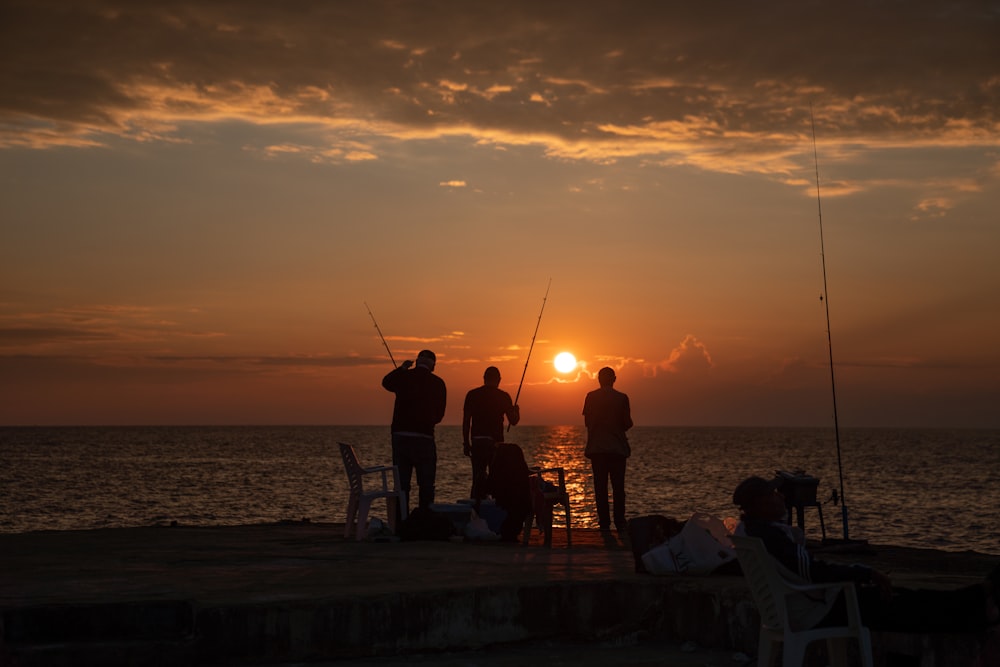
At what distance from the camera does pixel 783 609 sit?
16.2ft

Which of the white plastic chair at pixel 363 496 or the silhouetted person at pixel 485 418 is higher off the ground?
the silhouetted person at pixel 485 418

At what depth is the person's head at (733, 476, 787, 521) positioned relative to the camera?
517cm

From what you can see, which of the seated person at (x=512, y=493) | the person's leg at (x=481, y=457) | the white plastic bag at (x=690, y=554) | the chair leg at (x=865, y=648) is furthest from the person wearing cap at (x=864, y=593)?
the person's leg at (x=481, y=457)

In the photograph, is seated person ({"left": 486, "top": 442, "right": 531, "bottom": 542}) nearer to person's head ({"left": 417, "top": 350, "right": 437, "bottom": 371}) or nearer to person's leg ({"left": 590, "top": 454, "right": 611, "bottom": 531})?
person's head ({"left": 417, "top": 350, "right": 437, "bottom": 371})

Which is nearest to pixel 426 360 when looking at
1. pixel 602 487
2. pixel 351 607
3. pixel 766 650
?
pixel 602 487

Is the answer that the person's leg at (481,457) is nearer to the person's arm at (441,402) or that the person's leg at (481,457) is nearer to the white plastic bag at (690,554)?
the person's arm at (441,402)

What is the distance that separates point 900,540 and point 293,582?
75.0 ft

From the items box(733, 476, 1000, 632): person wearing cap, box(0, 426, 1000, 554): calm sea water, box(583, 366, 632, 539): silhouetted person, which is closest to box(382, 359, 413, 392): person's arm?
box(583, 366, 632, 539): silhouetted person

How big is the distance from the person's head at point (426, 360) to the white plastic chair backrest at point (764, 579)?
615 centimetres

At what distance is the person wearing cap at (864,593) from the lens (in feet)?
16.4

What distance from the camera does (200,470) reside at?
66.9m

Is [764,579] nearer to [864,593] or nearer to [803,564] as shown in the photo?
[803,564]

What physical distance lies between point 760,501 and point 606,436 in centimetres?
671

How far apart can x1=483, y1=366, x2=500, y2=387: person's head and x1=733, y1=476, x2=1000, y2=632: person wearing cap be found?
19.8ft
